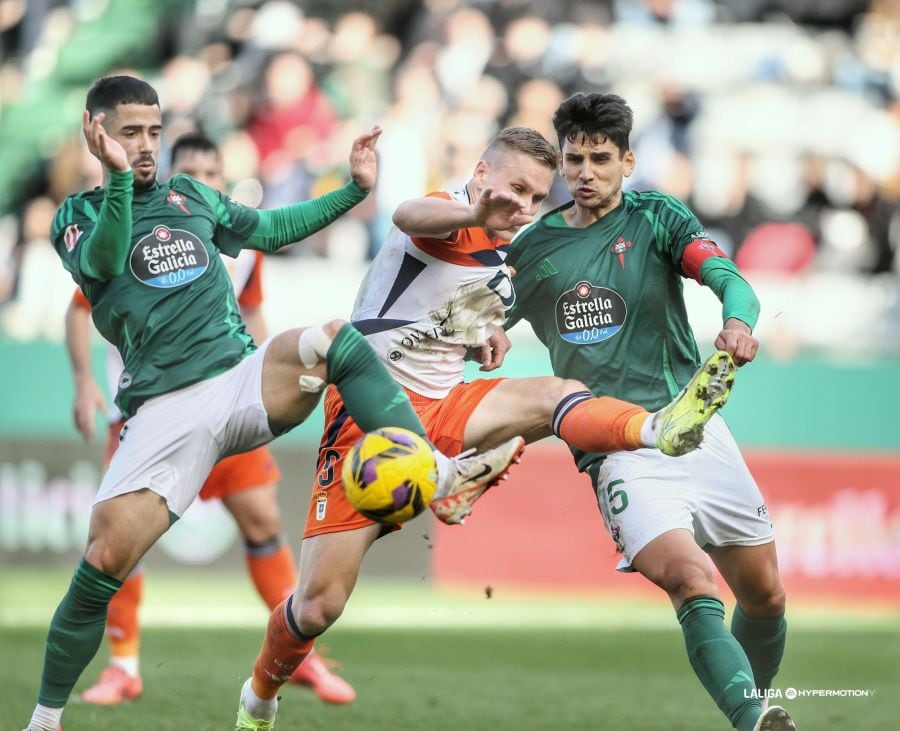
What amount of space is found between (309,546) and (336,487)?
0.86ft

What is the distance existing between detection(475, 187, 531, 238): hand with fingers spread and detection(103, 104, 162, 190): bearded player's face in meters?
1.46

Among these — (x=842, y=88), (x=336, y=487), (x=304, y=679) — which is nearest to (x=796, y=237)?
(x=842, y=88)

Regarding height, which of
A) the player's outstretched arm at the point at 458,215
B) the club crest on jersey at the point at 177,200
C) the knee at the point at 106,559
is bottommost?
the knee at the point at 106,559

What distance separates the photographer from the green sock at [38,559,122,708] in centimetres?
567

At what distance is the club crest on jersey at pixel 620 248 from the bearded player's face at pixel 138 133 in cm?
194

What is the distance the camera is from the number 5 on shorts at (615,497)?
5848mm

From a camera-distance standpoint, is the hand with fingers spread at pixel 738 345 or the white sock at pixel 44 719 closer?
the hand with fingers spread at pixel 738 345

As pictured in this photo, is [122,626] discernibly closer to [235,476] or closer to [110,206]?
[235,476]

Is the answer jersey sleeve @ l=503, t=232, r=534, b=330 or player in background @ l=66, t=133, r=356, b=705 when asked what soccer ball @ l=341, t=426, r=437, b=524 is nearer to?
jersey sleeve @ l=503, t=232, r=534, b=330

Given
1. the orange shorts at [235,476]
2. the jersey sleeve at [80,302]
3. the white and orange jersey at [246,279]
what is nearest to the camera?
the orange shorts at [235,476]

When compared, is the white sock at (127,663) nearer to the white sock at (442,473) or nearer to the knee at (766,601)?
the white sock at (442,473)

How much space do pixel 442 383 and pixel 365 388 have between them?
77cm

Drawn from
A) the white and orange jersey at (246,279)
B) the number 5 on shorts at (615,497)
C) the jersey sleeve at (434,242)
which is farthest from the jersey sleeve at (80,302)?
the number 5 on shorts at (615,497)

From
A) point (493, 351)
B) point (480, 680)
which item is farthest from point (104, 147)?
point (480, 680)
